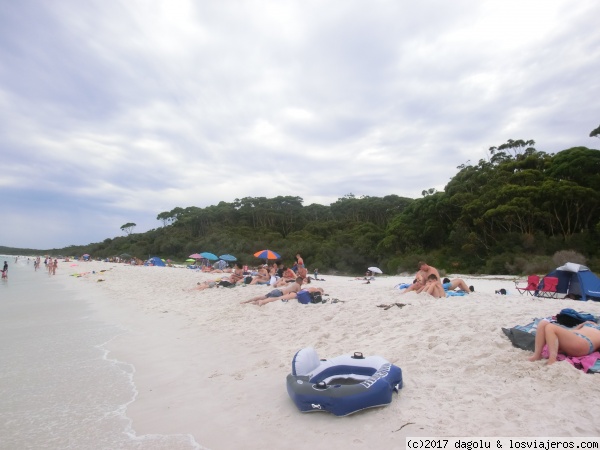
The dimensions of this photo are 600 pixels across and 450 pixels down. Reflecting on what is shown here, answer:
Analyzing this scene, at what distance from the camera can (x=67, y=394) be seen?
428cm

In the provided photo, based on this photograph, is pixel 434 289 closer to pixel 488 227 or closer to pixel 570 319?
pixel 570 319

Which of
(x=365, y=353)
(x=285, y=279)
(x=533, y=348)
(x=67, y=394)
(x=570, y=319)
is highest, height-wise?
(x=285, y=279)

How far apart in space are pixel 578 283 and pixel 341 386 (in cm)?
959

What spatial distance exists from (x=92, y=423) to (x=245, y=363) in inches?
79.1

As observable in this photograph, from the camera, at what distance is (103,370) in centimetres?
518

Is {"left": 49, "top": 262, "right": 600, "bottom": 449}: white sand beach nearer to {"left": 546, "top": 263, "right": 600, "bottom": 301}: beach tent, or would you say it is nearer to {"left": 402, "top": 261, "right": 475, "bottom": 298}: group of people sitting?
{"left": 402, "top": 261, "right": 475, "bottom": 298}: group of people sitting

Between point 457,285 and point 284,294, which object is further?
point 457,285

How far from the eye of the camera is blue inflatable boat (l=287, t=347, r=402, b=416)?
322 cm

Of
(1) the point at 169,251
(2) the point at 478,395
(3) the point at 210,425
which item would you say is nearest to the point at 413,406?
(2) the point at 478,395

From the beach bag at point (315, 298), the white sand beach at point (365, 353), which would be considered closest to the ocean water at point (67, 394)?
the white sand beach at point (365, 353)

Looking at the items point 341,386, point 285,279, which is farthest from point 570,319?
point 285,279

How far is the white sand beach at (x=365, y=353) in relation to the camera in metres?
2.96

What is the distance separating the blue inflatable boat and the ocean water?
3.37ft

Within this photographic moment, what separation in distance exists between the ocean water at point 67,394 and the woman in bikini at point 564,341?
3.57 metres
